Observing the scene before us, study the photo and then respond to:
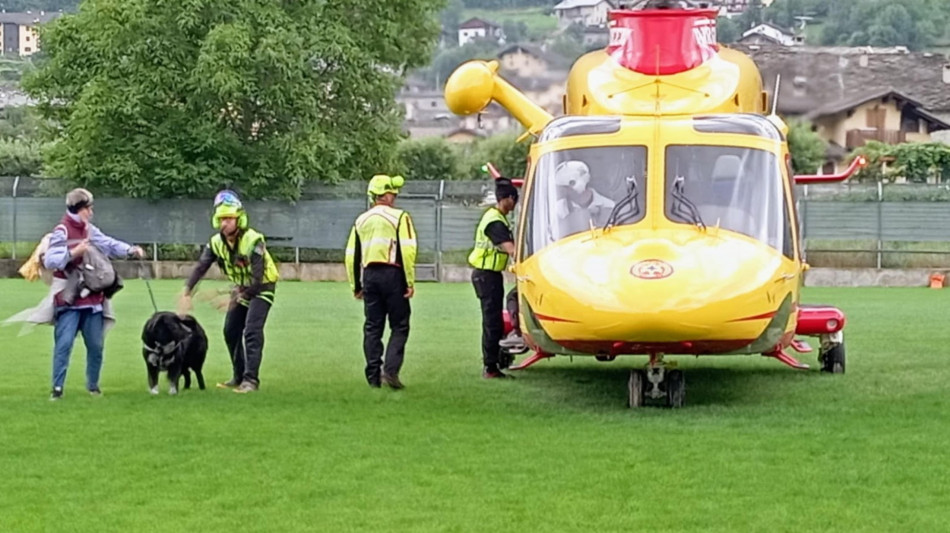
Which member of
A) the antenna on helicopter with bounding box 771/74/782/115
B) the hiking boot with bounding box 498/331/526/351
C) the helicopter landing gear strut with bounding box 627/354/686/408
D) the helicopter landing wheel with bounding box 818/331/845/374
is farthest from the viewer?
the helicopter landing wheel with bounding box 818/331/845/374

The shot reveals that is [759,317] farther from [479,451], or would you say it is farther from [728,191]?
[479,451]

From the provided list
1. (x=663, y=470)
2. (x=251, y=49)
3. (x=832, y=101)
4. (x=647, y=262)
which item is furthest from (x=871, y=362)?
(x=251, y=49)

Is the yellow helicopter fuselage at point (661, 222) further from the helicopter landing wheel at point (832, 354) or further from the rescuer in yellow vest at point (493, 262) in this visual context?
the helicopter landing wheel at point (832, 354)

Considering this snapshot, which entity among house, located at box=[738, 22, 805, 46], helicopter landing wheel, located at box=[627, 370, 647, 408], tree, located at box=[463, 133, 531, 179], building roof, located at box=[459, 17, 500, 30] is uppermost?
building roof, located at box=[459, 17, 500, 30]

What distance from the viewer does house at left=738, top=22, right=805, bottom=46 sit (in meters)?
19.9

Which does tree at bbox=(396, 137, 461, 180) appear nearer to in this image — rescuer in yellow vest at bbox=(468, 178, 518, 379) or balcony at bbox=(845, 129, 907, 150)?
balcony at bbox=(845, 129, 907, 150)

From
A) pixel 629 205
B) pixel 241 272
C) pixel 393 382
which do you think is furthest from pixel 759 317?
pixel 241 272

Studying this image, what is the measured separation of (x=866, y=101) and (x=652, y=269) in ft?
29.8

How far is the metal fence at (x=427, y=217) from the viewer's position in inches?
1411

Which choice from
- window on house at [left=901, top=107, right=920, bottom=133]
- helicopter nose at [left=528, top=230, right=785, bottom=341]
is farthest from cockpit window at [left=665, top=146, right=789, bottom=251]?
window on house at [left=901, top=107, right=920, bottom=133]

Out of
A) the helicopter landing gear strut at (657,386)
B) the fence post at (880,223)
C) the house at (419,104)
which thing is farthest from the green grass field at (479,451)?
the house at (419,104)

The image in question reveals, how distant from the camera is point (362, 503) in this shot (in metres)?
9.29

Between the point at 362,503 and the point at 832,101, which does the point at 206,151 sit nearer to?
the point at 832,101

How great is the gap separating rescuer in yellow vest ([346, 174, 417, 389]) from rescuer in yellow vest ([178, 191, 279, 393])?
77 cm
